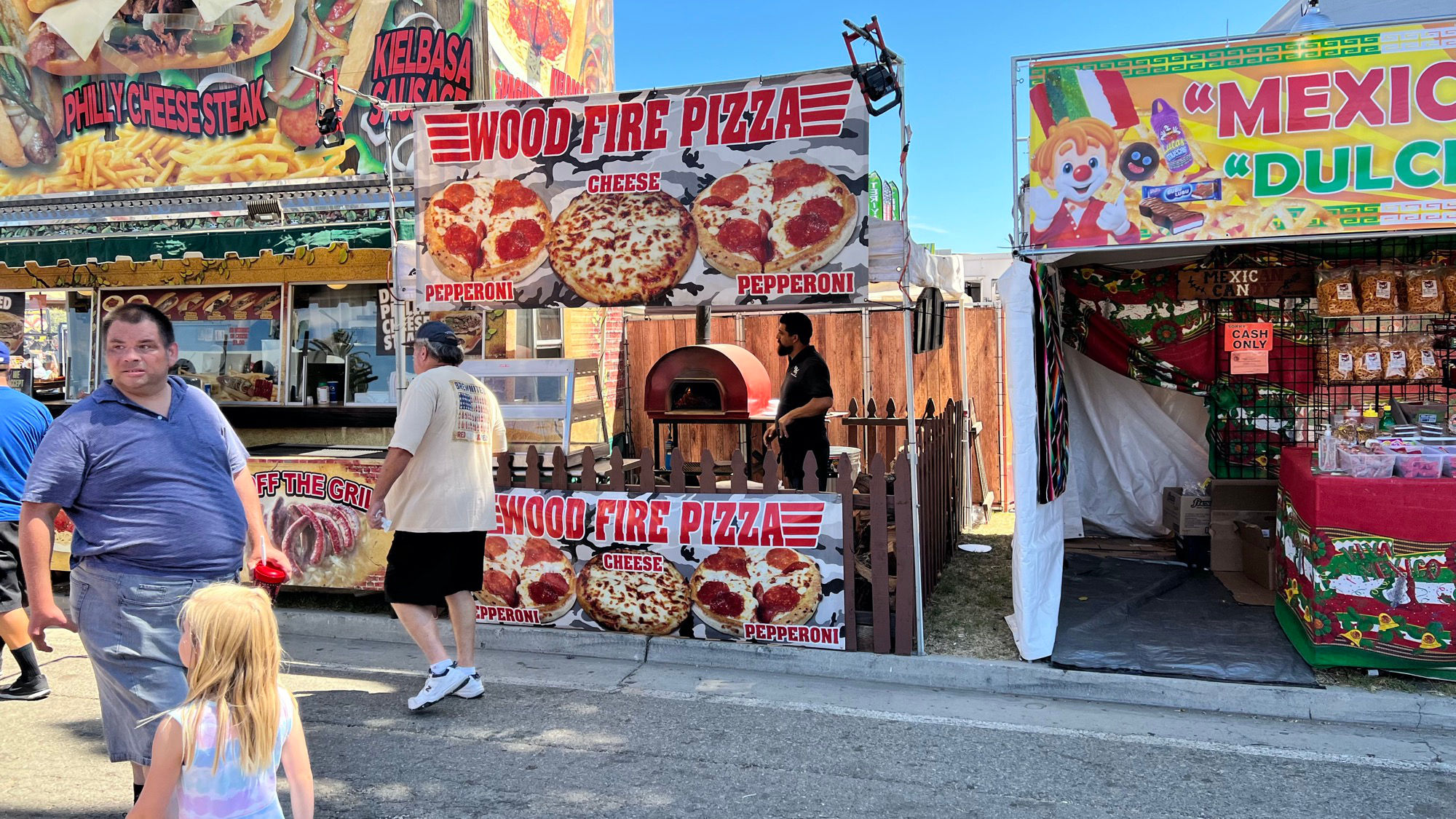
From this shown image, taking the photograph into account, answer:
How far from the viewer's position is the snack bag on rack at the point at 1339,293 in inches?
279

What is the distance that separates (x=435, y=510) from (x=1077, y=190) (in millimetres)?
3952

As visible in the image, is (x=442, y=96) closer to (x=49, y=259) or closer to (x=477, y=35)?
(x=477, y=35)

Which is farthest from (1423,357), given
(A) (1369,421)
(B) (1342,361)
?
(A) (1369,421)

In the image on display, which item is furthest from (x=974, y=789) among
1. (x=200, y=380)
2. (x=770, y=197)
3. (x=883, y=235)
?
(x=200, y=380)

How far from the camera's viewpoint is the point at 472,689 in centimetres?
532

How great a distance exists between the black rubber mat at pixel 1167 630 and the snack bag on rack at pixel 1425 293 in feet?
7.59

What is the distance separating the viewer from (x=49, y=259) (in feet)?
28.1

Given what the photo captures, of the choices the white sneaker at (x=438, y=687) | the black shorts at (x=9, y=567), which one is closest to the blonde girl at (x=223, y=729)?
the white sneaker at (x=438, y=687)

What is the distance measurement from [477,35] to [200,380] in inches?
165

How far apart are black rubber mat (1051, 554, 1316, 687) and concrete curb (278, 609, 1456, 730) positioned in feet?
0.41

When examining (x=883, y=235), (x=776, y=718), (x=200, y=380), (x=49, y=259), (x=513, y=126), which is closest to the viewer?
(x=776, y=718)

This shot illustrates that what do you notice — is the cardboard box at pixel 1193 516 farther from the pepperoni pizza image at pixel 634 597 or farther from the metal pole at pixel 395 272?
the metal pole at pixel 395 272

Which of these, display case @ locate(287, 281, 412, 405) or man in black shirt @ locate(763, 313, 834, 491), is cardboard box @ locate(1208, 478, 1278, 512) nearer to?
man in black shirt @ locate(763, 313, 834, 491)

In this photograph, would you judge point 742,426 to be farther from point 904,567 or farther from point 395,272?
point 904,567
